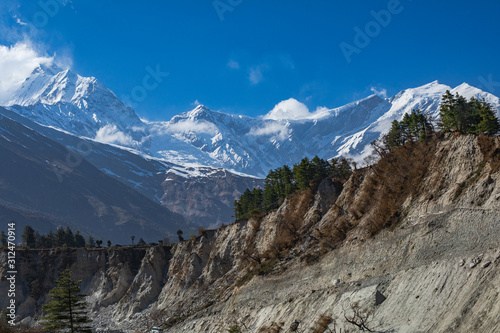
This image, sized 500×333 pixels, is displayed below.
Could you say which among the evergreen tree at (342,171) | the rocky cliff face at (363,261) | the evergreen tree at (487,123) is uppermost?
the evergreen tree at (342,171)

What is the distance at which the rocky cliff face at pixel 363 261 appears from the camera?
2627 centimetres

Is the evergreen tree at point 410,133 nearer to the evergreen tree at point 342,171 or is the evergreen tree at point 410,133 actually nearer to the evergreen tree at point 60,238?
the evergreen tree at point 342,171

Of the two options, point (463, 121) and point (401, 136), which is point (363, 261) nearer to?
point (463, 121)

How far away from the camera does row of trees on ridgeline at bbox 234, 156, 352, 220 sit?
6669cm

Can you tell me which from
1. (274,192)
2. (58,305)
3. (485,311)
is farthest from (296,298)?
(274,192)

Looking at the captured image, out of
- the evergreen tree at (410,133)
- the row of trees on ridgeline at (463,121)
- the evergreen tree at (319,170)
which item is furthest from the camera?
the evergreen tree at (319,170)

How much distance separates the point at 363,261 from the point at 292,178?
4187 cm

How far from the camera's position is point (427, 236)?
32969 mm

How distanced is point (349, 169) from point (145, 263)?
134 ft

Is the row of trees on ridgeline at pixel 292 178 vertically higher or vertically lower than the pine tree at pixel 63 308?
higher

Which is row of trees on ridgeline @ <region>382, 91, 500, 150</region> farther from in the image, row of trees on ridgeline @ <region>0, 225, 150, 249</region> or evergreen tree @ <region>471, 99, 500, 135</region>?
row of trees on ridgeline @ <region>0, 225, 150, 249</region>

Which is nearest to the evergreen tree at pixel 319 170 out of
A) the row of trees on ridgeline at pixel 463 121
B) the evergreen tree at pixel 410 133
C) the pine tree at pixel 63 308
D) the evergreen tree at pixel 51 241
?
the evergreen tree at pixel 410 133

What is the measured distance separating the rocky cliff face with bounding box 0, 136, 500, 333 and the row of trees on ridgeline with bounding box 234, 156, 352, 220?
3.91 m

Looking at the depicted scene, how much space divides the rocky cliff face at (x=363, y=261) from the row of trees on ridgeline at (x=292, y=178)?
3914mm
